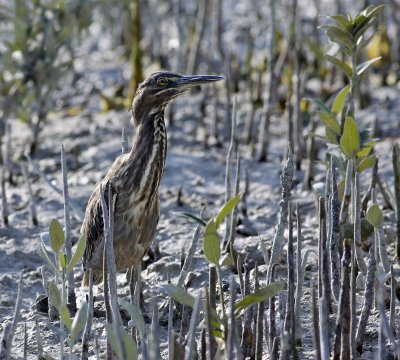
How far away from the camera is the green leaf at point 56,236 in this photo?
4.45 meters

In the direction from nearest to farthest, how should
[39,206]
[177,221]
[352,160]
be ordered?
[352,160] → [177,221] → [39,206]

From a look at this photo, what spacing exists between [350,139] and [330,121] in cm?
44

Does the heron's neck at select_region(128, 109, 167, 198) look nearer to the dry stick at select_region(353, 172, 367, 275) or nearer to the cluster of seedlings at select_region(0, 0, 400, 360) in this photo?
the cluster of seedlings at select_region(0, 0, 400, 360)

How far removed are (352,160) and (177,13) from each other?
429 cm

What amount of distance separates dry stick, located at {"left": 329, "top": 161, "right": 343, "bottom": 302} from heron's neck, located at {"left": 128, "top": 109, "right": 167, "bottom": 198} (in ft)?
4.35

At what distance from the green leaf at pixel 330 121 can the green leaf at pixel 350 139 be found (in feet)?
1.15

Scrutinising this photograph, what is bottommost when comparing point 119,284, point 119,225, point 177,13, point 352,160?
point 119,284

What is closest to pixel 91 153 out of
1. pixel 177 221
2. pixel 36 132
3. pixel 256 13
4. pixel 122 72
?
pixel 36 132

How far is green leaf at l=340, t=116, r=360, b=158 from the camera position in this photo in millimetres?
4914

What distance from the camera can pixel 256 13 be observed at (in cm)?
1173

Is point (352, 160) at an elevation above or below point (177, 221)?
above

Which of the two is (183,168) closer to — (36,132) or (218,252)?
(36,132)

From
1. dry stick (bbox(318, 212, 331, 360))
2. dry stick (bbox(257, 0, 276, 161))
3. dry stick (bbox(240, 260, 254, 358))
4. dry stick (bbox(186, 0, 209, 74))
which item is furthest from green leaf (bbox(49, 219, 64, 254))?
dry stick (bbox(186, 0, 209, 74))

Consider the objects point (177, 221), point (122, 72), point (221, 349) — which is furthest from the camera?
point (122, 72)
